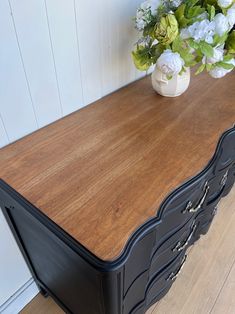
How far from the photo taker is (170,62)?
0.85 metres

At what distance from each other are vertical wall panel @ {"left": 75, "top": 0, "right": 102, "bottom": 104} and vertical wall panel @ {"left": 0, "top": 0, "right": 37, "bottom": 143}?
245mm

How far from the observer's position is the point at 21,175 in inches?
30.0

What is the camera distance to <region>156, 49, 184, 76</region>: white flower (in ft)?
2.78

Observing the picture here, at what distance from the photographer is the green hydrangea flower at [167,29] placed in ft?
2.67

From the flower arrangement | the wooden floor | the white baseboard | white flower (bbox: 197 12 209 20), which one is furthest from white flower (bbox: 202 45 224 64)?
the white baseboard

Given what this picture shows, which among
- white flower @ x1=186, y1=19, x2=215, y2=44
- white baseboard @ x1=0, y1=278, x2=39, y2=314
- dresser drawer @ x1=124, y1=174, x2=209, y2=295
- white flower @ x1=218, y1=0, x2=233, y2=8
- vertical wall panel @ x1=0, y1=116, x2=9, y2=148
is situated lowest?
white baseboard @ x1=0, y1=278, x2=39, y2=314

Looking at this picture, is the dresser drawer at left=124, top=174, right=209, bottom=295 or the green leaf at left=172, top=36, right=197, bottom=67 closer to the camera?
the dresser drawer at left=124, top=174, right=209, bottom=295

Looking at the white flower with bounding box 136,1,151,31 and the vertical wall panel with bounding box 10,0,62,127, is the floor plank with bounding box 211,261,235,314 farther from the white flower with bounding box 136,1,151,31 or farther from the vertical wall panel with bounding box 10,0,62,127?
the white flower with bounding box 136,1,151,31

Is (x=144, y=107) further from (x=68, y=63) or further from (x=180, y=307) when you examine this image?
(x=180, y=307)

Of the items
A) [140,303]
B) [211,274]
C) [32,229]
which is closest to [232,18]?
[32,229]

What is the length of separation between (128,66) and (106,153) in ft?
1.74

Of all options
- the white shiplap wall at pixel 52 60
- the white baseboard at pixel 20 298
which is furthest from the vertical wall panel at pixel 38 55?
the white baseboard at pixel 20 298

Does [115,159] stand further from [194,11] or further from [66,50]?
[194,11]

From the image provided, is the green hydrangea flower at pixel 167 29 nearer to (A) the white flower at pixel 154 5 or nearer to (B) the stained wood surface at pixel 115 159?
(A) the white flower at pixel 154 5
